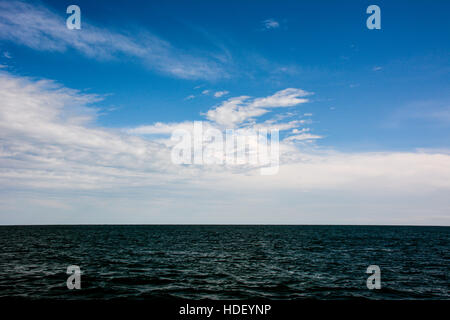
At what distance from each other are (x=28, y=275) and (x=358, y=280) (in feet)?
97.0

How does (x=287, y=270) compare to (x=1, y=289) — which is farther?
(x=287, y=270)

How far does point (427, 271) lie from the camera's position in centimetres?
3116
